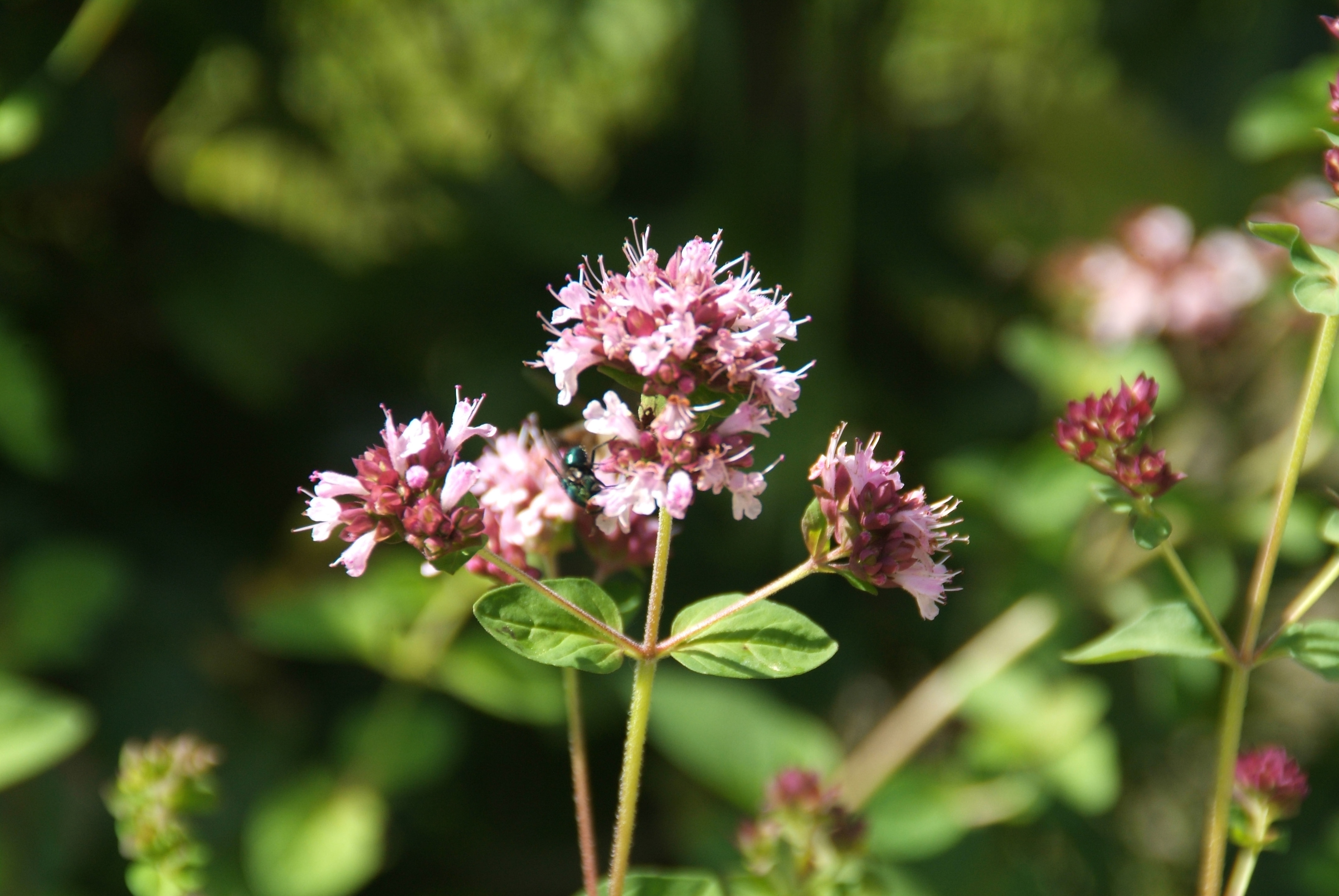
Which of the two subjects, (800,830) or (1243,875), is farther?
(800,830)

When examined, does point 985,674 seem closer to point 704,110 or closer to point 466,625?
point 466,625

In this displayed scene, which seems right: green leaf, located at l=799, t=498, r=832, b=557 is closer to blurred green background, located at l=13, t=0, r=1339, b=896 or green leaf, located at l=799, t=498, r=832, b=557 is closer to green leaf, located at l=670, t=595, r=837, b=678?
green leaf, located at l=670, t=595, r=837, b=678

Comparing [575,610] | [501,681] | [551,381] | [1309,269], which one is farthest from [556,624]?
[551,381]

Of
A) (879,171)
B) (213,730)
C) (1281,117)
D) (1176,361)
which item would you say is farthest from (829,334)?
(213,730)

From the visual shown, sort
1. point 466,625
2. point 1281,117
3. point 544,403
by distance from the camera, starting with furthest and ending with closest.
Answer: point 544,403 < point 466,625 < point 1281,117

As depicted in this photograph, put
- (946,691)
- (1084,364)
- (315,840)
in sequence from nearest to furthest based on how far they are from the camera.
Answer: (315,840) → (946,691) → (1084,364)

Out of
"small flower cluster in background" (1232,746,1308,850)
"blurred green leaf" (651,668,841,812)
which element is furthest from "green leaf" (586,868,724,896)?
"blurred green leaf" (651,668,841,812)

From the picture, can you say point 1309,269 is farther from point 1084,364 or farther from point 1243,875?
point 1084,364
